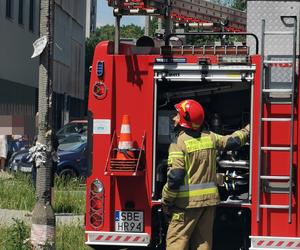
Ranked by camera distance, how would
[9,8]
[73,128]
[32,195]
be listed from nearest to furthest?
[32,195] → [73,128] → [9,8]

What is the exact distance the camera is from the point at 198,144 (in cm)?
686

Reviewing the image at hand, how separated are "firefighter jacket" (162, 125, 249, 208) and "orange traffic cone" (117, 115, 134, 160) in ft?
1.67

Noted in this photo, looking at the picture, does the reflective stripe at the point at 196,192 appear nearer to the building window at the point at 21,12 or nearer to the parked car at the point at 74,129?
the parked car at the point at 74,129

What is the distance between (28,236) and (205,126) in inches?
94.9

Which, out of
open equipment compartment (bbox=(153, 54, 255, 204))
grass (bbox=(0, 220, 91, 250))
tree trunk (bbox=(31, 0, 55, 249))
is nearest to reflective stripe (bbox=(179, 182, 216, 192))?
open equipment compartment (bbox=(153, 54, 255, 204))

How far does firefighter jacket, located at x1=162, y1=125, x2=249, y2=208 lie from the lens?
22.1ft

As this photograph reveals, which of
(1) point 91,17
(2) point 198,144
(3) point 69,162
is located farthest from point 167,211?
(1) point 91,17

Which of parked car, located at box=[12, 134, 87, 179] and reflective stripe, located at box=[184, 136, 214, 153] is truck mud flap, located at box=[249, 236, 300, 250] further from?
parked car, located at box=[12, 134, 87, 179]

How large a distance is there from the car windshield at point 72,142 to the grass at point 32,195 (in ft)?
13.1

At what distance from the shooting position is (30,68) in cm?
3891

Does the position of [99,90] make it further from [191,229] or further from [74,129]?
[74,129]

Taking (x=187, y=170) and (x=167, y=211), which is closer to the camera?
(x=187, y=170)

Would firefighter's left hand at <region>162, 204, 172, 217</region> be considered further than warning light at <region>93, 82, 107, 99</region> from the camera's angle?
No

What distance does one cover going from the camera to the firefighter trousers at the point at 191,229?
688 cm
